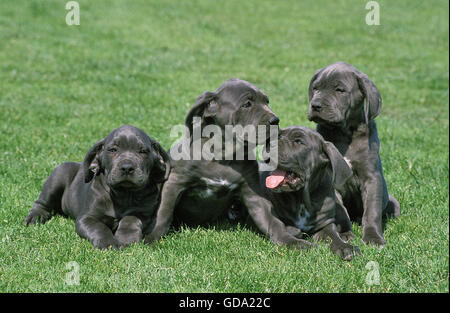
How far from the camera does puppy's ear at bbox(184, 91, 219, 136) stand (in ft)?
19.6

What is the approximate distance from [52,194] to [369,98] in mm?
3766

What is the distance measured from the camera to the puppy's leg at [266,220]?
225 inches

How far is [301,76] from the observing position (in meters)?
15.8

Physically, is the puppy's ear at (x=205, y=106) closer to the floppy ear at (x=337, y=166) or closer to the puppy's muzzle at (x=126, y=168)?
the puppy's muzzle at (x=126, y=168)

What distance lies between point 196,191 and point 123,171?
91 centimetres

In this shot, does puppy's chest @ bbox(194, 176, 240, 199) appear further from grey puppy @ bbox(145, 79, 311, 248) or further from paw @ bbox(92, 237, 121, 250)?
paw @ bbox(92, 237, 121, 250)

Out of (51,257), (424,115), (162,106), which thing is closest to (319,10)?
(424,115)

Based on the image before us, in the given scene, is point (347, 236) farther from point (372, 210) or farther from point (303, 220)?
point (303, 220)

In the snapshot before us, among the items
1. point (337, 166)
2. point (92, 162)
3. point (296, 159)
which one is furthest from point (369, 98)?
point (92, 162)

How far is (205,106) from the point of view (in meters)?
6.04

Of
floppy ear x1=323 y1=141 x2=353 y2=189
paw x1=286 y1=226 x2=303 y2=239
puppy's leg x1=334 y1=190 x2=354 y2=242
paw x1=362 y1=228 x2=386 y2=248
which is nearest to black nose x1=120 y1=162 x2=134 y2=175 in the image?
paw x1=286 y1=226 x2=303 y2=239

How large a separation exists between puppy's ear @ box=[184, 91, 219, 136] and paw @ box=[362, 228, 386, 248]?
2046 millimetres

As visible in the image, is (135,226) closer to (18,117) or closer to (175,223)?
(175,223)

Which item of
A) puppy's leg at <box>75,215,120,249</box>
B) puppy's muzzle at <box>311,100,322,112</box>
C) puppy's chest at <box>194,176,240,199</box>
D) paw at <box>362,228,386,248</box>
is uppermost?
puppy's muzzle at <box>311,100,322,112</box>
